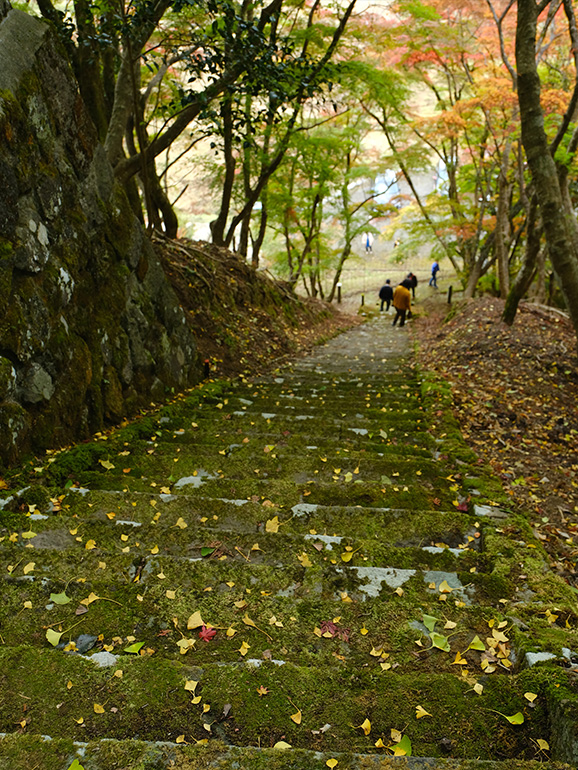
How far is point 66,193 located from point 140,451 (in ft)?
6.68

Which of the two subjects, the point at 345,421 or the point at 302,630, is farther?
the point at 345,421

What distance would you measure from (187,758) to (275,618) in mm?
722

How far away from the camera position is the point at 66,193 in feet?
12.5

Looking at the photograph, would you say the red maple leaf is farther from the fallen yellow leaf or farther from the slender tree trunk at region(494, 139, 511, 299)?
the slender tree trunk at region(494, 139, 511, 299)

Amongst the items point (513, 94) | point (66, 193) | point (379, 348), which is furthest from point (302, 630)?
point (513, 94)

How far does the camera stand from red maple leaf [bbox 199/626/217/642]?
1918 millimetres

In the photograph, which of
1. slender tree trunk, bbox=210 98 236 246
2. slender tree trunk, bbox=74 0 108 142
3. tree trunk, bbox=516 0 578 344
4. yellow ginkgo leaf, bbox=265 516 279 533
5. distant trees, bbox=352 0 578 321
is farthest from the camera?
distant trees, bbox=352 0 578 321

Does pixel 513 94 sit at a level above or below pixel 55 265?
above

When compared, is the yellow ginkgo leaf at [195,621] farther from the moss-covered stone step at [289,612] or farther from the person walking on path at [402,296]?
the person walking on path at [402,296]

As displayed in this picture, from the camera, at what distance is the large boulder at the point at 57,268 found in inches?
121

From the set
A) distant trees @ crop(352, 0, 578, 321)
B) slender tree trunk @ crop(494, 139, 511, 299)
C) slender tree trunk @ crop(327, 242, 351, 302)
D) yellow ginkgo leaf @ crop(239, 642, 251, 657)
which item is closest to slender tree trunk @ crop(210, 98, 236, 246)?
distant trees @ crop(352, 0, 578, 321)

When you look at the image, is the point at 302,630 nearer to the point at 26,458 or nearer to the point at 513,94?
the point at 26,458

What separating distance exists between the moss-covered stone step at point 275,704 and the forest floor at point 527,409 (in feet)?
5.07

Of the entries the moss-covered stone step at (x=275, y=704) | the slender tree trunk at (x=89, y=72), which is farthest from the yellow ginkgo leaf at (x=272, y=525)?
the slender tree trunk at (x=89, y=72)
